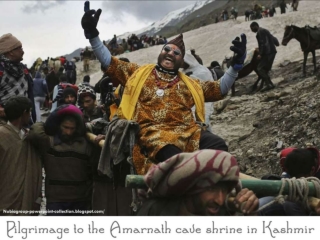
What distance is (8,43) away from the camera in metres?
4.50

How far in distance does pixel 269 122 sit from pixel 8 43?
5.11 meters

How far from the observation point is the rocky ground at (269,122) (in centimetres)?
723

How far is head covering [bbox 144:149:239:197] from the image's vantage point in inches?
76.8

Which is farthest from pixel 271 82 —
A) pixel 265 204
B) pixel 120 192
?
pixel 265 204

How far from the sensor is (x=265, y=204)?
8.14 ft

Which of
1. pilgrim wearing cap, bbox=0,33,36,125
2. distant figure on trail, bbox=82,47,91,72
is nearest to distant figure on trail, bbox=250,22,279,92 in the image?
pilgrim wearing cap, bbox=0,33,36,125

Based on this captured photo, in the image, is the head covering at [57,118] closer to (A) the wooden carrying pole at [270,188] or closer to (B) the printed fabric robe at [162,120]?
(B) the printed fabric robe at [162,120]

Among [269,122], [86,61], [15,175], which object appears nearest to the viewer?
[15,175]

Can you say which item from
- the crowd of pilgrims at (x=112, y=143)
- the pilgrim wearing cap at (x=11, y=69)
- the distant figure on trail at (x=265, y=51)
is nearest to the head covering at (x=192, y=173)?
the crowd of pilgrims at (x=112, y=143)

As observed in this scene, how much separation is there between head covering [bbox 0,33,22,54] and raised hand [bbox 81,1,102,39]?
1310mm

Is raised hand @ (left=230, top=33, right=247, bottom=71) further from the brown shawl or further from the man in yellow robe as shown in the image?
the brown shawl

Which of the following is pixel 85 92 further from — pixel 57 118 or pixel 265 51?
pixel 265 51

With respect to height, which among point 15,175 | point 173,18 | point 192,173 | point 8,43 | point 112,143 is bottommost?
point 15,175

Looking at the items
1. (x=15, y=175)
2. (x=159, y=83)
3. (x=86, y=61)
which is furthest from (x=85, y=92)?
(x=86, y=61)
